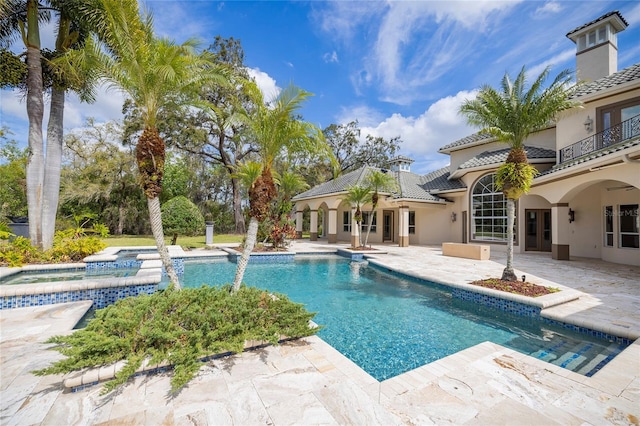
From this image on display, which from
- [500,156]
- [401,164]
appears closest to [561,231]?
[500,156]

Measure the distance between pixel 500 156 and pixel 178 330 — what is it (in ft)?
65.2

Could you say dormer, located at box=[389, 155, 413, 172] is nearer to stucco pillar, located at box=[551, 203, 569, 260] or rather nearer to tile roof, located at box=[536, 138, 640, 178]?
tile roof, located at box=[536, 138, 640, 178]

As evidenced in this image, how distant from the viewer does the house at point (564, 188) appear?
12.4 metres

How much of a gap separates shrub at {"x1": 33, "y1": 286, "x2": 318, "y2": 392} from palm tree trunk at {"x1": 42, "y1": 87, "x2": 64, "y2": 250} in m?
9.32

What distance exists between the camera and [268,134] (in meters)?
6.41

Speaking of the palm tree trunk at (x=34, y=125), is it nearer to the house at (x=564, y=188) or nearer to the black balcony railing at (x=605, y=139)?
the house at (x=564, y=188)

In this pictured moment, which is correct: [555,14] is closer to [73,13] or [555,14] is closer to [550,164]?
[550,164]

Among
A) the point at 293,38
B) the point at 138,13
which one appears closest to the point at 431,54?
the point at 293,38

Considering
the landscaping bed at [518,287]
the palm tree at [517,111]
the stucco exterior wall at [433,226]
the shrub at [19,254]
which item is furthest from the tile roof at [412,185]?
the shrub at [19,254]

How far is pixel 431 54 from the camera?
1389 centimetres

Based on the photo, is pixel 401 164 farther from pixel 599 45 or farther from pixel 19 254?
pixel 19 254

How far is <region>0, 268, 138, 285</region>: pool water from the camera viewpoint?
880 cm

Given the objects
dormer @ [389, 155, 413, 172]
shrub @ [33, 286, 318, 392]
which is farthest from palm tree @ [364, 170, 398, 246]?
shrub @ [33, 286, 318, 392]

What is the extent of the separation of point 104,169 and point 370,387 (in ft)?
97.1
